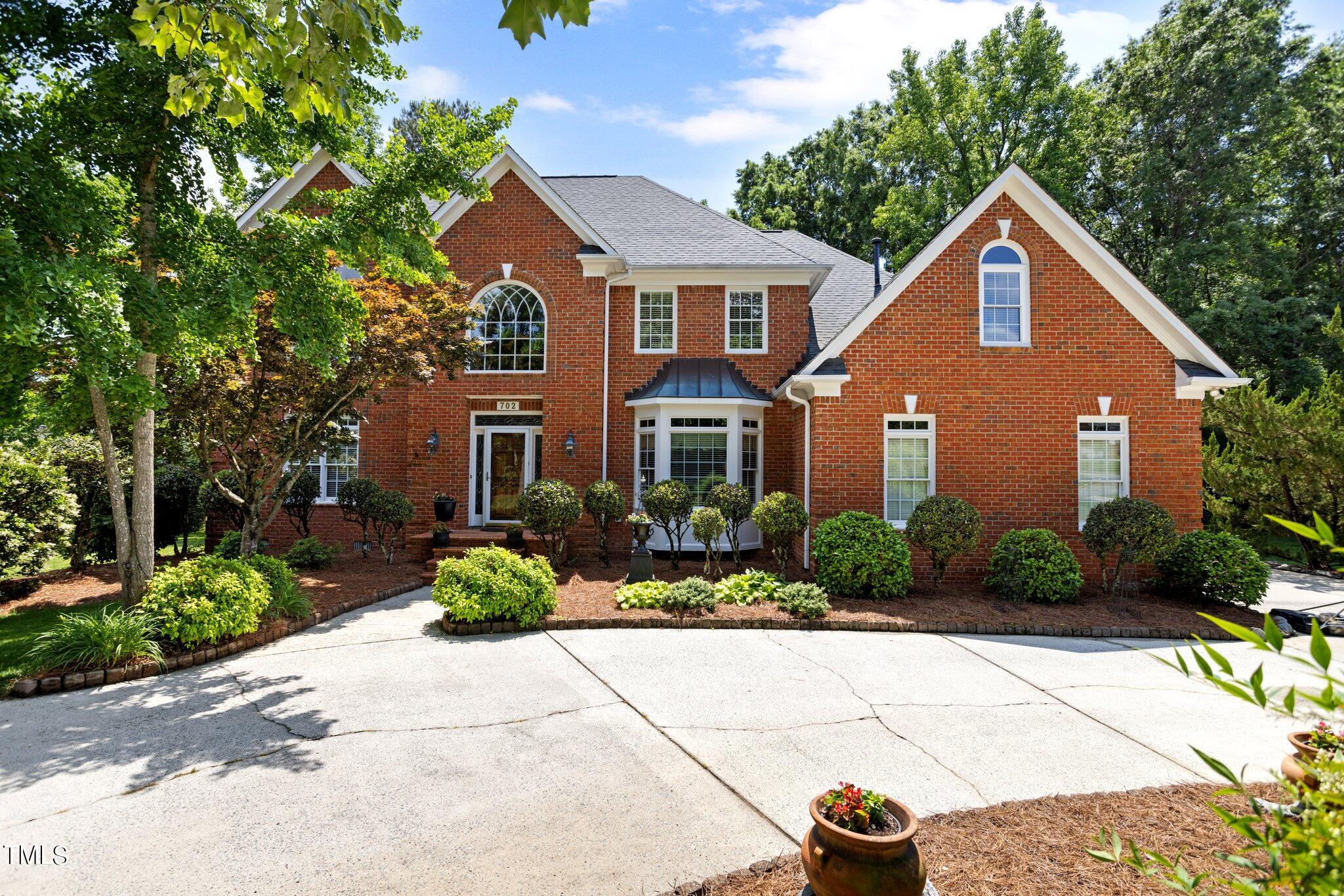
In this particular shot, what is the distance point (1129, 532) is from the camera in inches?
387

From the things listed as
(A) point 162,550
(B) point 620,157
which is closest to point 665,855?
(A) point 162,550

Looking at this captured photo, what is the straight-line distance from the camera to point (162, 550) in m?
14.3

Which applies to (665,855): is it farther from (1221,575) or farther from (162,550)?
(162,550)

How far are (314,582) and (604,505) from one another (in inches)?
189

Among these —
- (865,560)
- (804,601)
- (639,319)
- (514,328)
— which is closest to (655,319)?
(639,319)

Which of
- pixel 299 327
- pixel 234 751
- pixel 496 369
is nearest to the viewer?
pixel 234 751

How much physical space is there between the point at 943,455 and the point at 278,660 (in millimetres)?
9753

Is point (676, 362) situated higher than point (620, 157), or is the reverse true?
point (620, 157)

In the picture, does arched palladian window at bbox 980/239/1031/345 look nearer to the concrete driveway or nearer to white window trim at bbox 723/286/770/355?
white window trim at bbox 723/286/770/355

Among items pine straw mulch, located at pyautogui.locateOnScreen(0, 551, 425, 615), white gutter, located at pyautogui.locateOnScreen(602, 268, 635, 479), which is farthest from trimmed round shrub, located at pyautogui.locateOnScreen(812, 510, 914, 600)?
pine straw mulch, located at pyautogui.locateOnScreen(0, 551, 425, 615)

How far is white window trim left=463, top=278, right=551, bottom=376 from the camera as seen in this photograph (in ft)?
46.2

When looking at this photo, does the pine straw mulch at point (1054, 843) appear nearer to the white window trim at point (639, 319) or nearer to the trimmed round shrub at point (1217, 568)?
the trimmed round shrub at point (1217, 568)

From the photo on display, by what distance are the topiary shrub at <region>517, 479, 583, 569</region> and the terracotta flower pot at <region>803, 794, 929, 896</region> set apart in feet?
29.0

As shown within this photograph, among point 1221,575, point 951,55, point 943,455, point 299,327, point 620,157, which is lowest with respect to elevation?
point 1221,575
